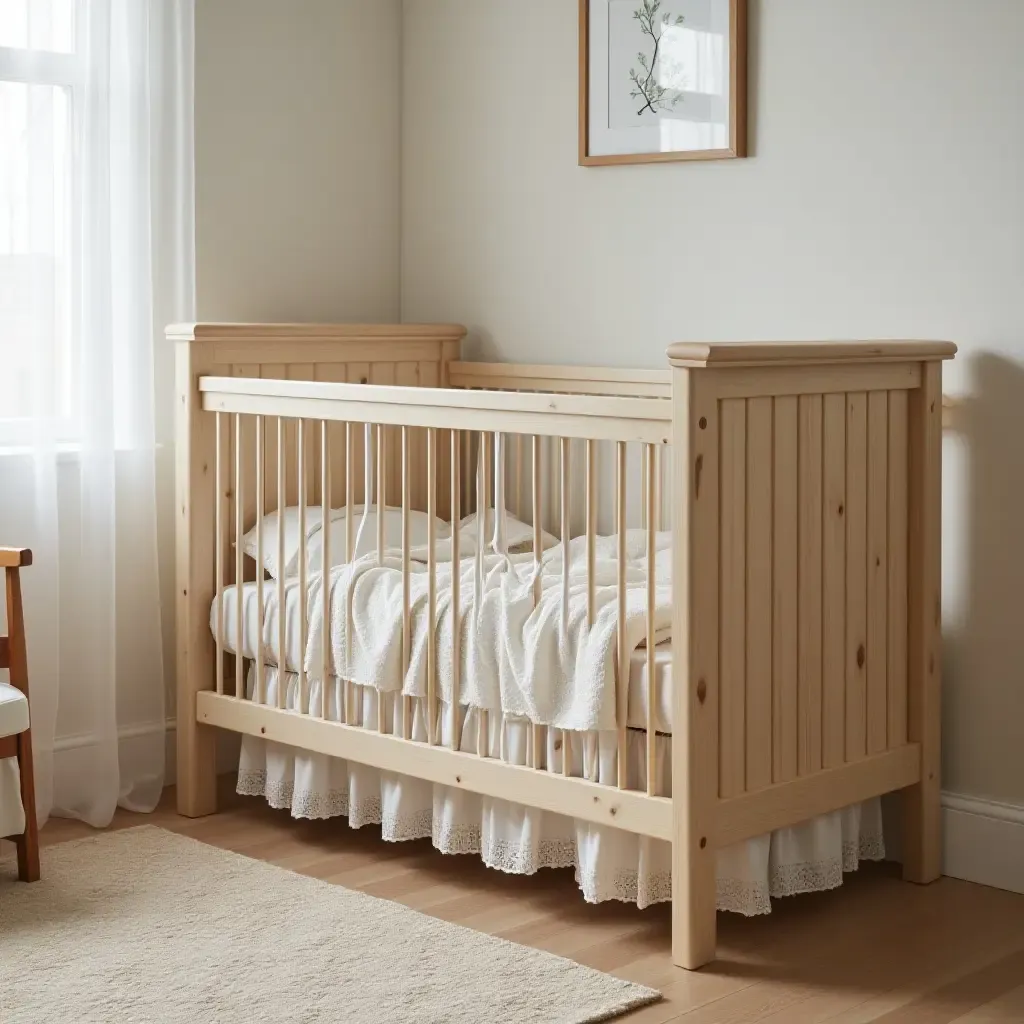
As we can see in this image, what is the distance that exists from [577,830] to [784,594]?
544 millimetres

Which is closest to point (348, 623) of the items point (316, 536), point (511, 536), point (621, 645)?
point (316, 536)

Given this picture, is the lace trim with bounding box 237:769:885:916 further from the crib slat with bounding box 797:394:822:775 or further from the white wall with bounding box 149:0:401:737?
the white wall with bounding box 149:0:401:737

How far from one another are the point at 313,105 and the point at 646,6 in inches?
34.8

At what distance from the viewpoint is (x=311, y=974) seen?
2410mm

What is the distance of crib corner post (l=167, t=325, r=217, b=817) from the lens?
10.8ft

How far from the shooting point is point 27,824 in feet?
9.38

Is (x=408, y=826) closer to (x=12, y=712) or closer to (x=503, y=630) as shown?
(x=503, y=630)

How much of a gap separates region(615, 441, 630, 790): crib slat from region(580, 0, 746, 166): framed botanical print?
→ 39.7 inches

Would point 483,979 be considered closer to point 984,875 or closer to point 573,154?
point 984,875

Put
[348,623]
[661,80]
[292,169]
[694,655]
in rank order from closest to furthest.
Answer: [694,655]
[348,623]
[661,80]
[292,169]

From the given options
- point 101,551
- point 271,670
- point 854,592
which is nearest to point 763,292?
point 854,592

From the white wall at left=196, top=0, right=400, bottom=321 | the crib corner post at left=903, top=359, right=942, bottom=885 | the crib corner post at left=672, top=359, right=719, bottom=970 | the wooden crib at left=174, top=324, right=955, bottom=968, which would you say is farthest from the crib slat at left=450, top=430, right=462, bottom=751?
the white wall at left=196, top=0, right=400, bottom=321

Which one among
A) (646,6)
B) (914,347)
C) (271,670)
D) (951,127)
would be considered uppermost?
(646,6)

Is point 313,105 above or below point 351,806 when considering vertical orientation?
above
